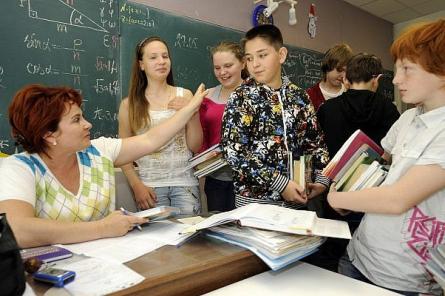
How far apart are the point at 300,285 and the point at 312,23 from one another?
13.9 feet

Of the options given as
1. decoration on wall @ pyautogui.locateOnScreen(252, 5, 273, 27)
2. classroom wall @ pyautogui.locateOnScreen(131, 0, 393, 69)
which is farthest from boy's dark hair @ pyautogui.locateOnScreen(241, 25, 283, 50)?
decoration on wall @ pyautogui.locateOnScreen(252, 5, 273, 27)

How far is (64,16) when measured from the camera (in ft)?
8.02

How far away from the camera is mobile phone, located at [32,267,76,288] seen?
762 mm

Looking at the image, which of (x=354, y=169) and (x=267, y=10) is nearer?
(x=354, y=169)

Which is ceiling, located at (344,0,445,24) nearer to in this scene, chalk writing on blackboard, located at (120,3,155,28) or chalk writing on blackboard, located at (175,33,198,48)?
chalk writing on blackboard, located at (175,33,198,48)

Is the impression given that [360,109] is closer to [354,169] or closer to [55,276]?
[354,169]

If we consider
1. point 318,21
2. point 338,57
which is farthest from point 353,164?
point 318,21

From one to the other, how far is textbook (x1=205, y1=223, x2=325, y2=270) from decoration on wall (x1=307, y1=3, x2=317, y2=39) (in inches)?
157

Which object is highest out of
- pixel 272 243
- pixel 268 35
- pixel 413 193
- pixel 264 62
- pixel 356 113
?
pixel 268 35

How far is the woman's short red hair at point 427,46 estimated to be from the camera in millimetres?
1045

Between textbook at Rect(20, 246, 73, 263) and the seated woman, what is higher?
the seated woman

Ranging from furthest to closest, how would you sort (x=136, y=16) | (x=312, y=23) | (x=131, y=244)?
1. (x=312, y=23)
2. (x=136, y=16)
3. (x=131, y=244)

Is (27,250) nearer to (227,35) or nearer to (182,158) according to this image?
(182,158)

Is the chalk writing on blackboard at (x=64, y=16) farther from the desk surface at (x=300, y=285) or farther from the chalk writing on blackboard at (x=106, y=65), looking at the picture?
the desk surface at (x=300, y=285)
